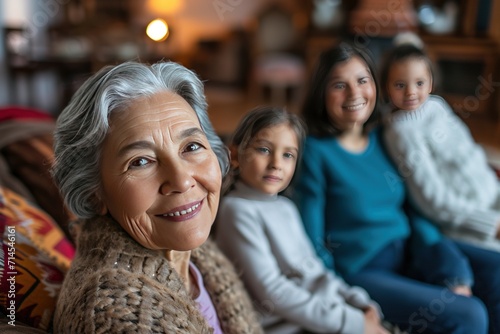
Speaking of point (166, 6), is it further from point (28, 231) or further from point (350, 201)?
point (350, 201)

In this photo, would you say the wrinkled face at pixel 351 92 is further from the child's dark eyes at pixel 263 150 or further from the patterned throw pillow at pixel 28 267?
the patterned throw pillow at pixel 28 267

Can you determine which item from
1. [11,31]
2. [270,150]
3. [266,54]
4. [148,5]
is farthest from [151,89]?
[148,5]

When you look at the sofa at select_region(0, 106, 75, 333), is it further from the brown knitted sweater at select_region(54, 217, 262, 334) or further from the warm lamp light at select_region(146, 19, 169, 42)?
the warm lamp light at select_region(146, 19, 169, 42)

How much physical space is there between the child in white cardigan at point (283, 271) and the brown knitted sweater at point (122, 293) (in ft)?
0.29

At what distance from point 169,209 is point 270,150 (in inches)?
5.6

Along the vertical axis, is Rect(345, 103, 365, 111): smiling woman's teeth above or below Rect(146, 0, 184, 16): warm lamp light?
above

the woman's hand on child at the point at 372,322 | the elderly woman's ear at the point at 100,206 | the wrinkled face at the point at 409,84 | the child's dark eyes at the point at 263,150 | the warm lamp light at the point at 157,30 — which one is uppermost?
A: the warm lamp light at the point at 157,30

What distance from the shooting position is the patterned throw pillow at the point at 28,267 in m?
0.79

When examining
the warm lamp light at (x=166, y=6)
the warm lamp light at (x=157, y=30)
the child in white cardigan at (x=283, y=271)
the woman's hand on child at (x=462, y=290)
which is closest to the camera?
the warm lamp light at (x=157, y=30)

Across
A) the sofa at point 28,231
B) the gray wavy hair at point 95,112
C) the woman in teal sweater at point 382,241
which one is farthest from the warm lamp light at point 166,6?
the gray wavy hair at point 95,112

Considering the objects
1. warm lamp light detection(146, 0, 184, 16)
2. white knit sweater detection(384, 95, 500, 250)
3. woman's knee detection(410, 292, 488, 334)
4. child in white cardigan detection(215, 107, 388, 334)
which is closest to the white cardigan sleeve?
child in white cardigan detection(215, 107, 388, 334)

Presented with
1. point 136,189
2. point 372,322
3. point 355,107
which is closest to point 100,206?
point 136,189

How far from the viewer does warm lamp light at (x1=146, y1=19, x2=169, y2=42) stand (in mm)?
681

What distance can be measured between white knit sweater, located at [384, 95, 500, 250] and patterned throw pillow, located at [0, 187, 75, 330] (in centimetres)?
59
